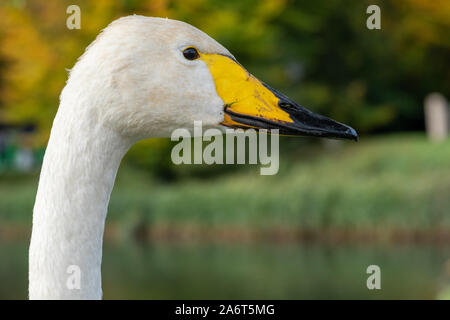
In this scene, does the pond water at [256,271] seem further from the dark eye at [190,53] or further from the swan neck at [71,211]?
the swan neck at [71,211]

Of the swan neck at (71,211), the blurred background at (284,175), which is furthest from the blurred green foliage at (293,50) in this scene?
the swan neck at (71,211)

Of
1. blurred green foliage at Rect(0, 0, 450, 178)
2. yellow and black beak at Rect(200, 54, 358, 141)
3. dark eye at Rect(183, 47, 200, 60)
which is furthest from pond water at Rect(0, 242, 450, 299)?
dark eye at Rect(183, 47, 200, 60)

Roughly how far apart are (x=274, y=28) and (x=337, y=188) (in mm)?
8066

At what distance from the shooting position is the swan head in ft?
7.16

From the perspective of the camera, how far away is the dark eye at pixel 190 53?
231 cm

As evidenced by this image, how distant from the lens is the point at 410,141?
19.2m

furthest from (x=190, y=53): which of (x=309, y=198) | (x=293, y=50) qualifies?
(x=293, y=50)

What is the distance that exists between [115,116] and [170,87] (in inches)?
8.4

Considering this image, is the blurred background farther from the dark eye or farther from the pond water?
the dark eye
